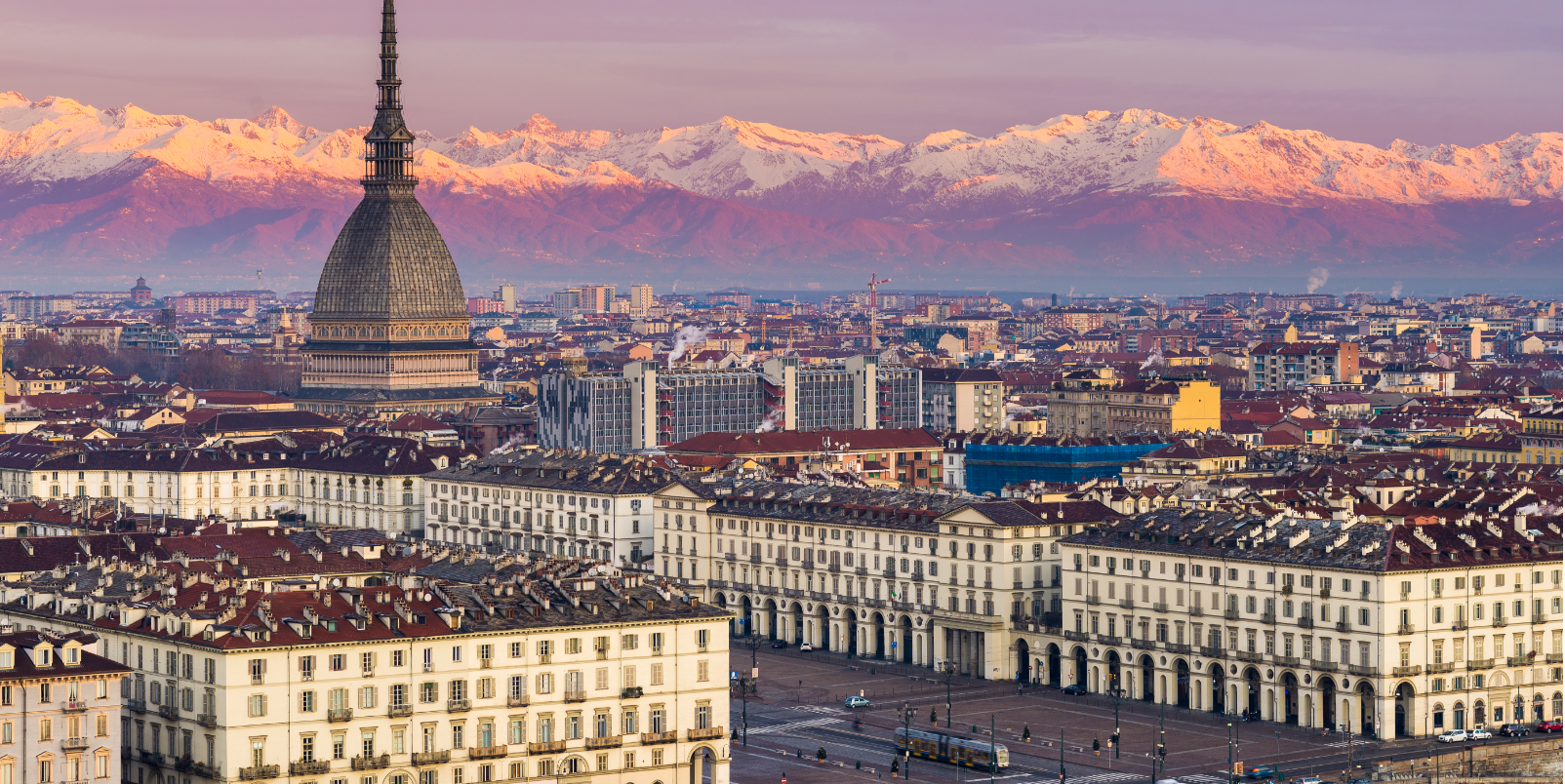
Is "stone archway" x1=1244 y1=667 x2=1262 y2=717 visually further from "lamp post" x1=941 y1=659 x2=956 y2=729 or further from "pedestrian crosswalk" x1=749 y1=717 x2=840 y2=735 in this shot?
"pedestrian crosswalk" x1=749 y1=717 x2=840 y2=735

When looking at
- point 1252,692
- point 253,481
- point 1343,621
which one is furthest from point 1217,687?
point 253,481

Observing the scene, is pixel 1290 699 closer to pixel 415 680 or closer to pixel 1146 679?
pixel 1146 679

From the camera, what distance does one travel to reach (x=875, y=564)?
130m

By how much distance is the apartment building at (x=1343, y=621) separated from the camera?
106 meters

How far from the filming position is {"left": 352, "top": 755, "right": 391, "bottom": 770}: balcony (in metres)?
87.6

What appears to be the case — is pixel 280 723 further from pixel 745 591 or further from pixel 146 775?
pixel 745 591

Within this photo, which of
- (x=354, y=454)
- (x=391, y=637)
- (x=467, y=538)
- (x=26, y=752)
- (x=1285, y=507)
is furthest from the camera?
(x=354, y=454)

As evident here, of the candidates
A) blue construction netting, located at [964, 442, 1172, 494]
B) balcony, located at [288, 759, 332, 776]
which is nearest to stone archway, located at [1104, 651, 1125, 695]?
balcony, located at [288, 759, 332, 776]

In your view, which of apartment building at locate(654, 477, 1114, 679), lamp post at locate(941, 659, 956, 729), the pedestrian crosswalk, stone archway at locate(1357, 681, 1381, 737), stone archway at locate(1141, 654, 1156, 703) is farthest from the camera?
apartment building at locate(654, 477, 1114, 679)

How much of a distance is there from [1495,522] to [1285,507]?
1344cm

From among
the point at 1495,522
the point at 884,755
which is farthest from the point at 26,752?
the point at 1495,522

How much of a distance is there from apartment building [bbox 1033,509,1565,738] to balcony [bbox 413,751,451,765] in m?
34.6

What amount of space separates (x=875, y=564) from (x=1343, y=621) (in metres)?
28.8

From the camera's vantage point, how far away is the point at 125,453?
181750 mm
